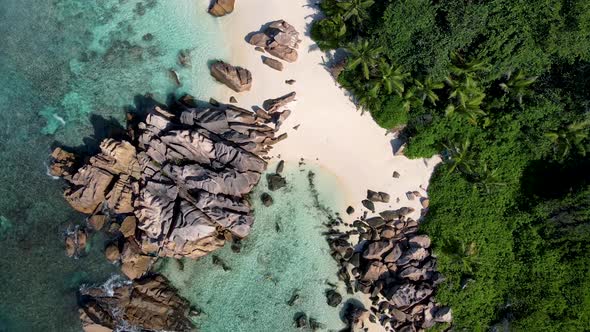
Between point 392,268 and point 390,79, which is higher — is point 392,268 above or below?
below

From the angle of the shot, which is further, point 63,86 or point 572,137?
point 63,86

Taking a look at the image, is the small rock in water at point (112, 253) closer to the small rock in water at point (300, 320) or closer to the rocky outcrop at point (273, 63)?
the small rock in water at point (300, 320)

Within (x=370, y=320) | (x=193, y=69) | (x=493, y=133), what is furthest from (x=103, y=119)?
(x=493, y=133)

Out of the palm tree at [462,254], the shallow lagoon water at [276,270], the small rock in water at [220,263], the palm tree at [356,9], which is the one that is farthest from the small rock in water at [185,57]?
the palm tree at [462,254]

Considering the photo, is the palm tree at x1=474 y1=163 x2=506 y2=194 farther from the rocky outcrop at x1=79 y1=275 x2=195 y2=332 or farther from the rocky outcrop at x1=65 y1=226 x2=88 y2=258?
the rocky outcrop at x1=65 y1=226 x2=88 y2=258

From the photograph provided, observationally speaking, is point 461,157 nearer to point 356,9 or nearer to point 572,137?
point 572,137

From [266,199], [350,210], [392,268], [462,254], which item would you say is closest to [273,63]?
[266,199]
